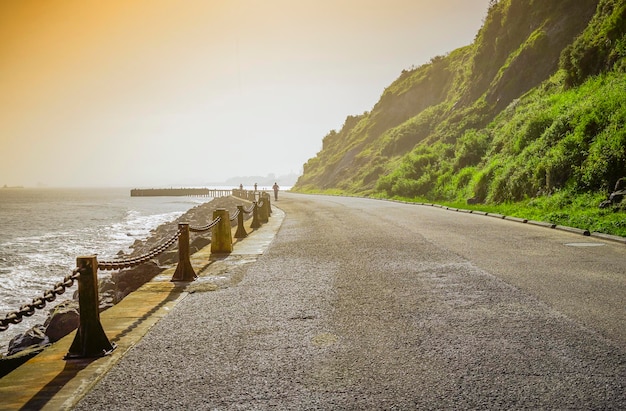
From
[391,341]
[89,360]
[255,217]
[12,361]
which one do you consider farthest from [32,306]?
[255,217]

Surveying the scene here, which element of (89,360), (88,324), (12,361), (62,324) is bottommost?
(62,324)

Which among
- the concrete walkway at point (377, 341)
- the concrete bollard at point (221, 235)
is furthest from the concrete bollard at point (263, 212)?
the concrete walkway at point (377, 341)

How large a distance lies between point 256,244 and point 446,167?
83.5 ft

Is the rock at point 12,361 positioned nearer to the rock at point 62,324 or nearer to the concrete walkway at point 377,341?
the concrete walkway at point 377,341

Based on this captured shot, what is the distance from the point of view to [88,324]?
4496 mm

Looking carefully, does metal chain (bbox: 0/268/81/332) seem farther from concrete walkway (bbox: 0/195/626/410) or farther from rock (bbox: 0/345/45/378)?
rock (bbox: 0/345/45/378)

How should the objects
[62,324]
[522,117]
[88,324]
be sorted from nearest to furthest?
[88,324] → [62,324] → [522,117]

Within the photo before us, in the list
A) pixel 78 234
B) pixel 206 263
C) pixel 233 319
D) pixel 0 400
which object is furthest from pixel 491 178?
pixel 78 234

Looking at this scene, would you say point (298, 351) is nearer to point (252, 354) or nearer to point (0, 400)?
point (252, 354)

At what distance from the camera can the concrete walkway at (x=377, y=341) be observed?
11.2 ft

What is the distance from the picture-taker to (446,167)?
1364 inches

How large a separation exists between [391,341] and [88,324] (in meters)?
2.92

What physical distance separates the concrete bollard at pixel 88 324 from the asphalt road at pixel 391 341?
0.34 meters

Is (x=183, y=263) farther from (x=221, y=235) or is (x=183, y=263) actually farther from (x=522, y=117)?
(x=522, y=117)
